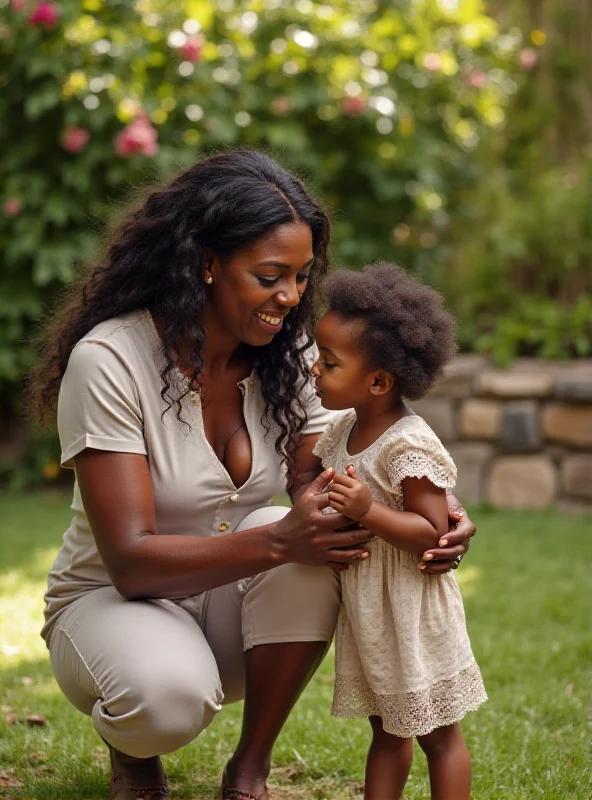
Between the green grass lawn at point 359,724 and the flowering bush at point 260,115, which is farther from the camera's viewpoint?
the flowering bush at point 260,115

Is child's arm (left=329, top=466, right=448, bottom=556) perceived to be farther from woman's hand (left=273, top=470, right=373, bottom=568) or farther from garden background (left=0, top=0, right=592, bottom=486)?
garden background (left=0, top=0, right=592, bottom=486)

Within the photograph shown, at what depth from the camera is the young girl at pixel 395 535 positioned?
82.5 inches

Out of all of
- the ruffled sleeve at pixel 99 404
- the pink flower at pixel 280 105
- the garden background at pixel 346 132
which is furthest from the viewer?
the pink flower at pixel 280 105

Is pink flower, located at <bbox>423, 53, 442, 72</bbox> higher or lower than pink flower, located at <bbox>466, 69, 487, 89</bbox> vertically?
higher

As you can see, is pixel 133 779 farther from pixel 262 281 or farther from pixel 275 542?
pixel 262 281

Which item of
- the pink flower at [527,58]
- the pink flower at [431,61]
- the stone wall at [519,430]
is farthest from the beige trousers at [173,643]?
the pink flower at [527,58]

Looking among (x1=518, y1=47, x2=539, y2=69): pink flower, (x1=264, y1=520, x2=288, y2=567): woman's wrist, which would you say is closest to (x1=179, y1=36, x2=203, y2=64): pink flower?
(x1=518, y1=47, x2=539, y2=69): pink flower

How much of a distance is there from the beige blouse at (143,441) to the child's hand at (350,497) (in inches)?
15.1

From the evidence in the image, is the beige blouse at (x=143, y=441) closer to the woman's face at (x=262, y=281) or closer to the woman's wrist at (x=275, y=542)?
the woman's face at (x=262, y=281)

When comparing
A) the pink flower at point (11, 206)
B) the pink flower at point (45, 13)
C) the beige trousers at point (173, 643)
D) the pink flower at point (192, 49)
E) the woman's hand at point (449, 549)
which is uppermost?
the pink flower at point (45, 13)

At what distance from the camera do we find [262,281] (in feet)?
7.47

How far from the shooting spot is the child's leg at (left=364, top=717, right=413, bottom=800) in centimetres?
217

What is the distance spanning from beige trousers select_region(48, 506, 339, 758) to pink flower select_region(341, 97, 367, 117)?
14.4 ft

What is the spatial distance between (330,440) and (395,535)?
407 millimetres
